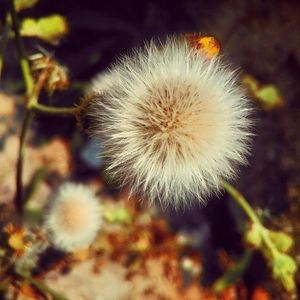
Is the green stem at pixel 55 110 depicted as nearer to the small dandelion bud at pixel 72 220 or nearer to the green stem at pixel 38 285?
the small dandelion bud at pixel 72 220

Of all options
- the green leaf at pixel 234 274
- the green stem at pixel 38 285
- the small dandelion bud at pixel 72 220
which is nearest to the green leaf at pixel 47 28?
the small dandelion bud at pixel 72 220

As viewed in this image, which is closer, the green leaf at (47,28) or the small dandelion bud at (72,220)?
the green leaf at (47,28)

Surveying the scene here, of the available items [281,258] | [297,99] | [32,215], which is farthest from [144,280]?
[297,99]

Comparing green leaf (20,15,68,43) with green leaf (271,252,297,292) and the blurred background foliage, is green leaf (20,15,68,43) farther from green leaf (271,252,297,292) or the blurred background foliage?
green leaf (271,252,297,292)

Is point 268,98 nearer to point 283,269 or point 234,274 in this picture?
point 283,269

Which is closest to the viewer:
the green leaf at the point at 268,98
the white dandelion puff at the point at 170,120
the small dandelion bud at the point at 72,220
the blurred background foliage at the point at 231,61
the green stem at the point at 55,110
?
the white dandelion puff at the point at 170,120

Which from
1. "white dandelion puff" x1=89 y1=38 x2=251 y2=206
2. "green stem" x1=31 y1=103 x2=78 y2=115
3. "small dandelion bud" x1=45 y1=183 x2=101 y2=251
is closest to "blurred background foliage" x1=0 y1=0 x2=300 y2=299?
"small dandelion bud" x1=45 y1=183 x2=101 y2=251

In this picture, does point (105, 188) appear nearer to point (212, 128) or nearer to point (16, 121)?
point (16, 121)
